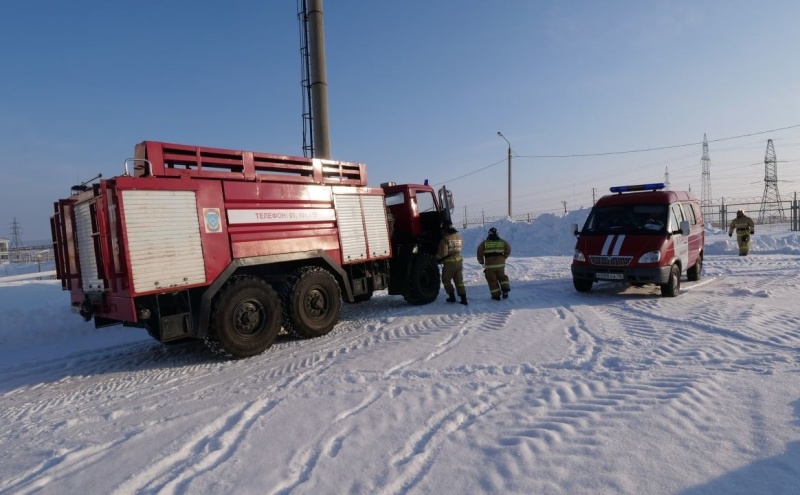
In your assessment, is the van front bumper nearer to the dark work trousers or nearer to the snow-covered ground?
the snow-covered ground

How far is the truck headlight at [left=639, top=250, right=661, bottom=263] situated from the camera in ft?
27.7

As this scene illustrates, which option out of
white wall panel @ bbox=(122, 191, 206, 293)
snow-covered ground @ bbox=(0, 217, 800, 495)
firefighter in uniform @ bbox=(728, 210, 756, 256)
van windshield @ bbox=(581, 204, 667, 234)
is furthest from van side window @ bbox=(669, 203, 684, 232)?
white wall panel @ bbox=(122, 191, 206, 293)

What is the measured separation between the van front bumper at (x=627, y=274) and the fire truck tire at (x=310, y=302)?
5.01 meters

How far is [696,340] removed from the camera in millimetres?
5590

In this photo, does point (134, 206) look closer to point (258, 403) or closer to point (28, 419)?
point (28, 419)

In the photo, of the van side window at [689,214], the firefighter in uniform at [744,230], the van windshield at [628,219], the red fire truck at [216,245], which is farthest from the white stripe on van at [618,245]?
the firefighter in uniform at [744,230]

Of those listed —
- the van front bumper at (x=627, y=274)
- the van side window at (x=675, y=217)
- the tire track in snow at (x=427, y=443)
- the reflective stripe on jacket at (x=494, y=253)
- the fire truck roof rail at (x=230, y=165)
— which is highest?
the fire truck roof rail at (x=230, y=165)

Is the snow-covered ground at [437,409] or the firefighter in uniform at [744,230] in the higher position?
the firefighter in uniform at [744,230]

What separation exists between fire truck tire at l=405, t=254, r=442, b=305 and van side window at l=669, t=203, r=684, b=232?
15.2 feet

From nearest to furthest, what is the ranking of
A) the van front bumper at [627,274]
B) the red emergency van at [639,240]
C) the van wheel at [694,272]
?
the van front bumper at [627,274]
the red emergency van at [639,240]
the van wheel at [694,272]

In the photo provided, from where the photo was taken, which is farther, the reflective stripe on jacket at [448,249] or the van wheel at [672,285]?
the reflective stripe on jacket at [448,249]

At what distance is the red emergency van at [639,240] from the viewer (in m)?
8.53

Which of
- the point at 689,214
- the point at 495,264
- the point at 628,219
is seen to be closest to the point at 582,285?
the point at 628,219

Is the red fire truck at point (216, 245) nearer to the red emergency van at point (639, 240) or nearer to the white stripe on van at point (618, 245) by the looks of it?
the red emergency van at point (639, 240)
